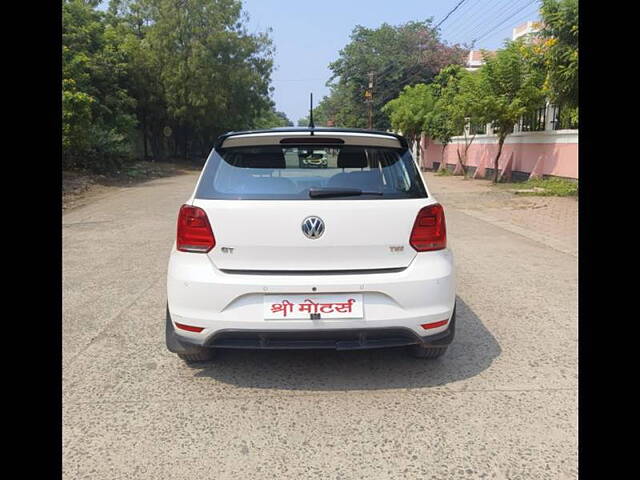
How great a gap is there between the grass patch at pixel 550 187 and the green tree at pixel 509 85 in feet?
7.15

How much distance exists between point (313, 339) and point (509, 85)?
16015mm

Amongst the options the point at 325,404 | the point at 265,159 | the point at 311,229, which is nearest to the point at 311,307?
the point at 311,229

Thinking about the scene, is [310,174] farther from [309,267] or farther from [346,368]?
[346,368]

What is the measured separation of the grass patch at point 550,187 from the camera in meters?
14.7

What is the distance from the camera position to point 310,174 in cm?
351

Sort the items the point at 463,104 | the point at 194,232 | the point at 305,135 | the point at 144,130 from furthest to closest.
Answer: the point at 144,130, the point at 463,104, the point at 305,135, the point at 194,232

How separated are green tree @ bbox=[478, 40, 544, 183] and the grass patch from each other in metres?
2.18

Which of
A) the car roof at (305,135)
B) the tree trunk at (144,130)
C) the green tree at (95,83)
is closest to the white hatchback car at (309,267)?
the car roof at (305,135)

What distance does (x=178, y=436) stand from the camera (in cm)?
282

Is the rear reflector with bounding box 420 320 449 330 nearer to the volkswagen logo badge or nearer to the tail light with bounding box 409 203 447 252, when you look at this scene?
the tail light with bounding box 409 203 447 252

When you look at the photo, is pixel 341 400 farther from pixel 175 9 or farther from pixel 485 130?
pixel 175 9

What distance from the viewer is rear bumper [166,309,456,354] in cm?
308

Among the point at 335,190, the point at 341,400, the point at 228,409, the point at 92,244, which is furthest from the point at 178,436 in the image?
the point at 92,244

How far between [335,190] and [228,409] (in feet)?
4.56
